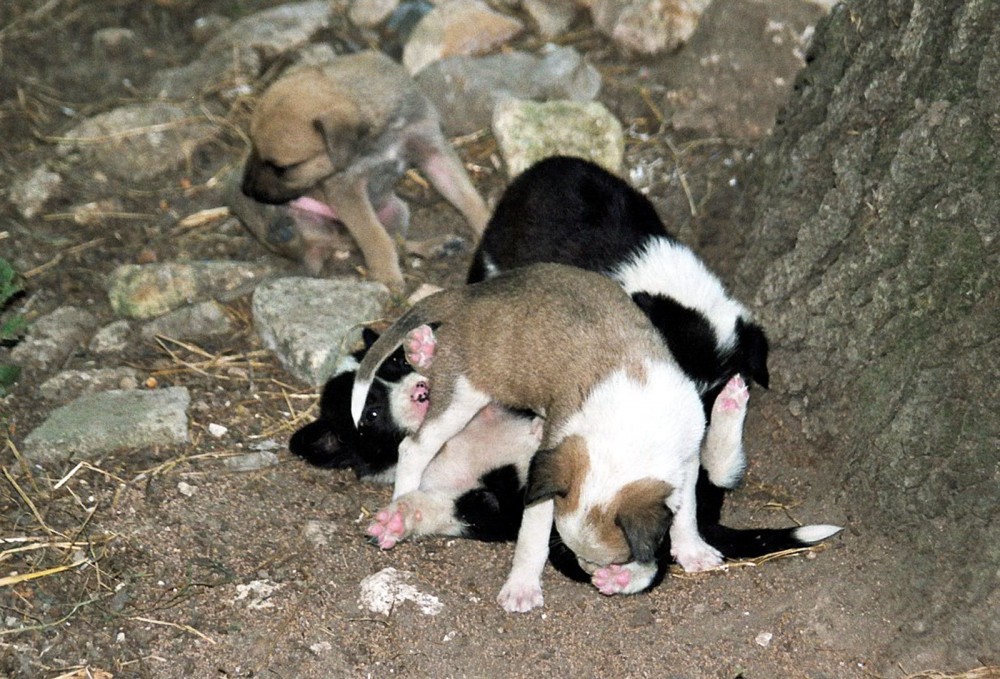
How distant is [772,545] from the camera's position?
4543 mm

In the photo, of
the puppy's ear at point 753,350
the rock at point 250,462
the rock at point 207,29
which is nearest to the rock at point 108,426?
the rock at point 250,462

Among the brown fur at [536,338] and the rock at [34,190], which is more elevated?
the brown fur at [536,338]

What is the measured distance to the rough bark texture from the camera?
4.07 meters

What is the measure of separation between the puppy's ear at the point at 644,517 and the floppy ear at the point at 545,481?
225mm

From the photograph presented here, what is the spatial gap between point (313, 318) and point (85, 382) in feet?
3.65

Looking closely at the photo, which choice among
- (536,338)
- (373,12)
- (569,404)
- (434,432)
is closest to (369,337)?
(434,432)

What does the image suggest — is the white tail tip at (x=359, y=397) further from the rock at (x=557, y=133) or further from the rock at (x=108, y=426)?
the rock at (x=557, y=133)

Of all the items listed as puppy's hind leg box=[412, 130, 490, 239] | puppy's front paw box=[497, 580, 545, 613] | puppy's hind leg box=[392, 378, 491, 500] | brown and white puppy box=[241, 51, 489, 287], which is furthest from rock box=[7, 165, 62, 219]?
puppy's front paw box=[497, 580, 545, 613]

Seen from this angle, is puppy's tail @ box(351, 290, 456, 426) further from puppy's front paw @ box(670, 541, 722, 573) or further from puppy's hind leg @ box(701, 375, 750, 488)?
puppy's front paw @ box(670, 541, 722, 573)

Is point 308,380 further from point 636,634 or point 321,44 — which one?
point 321,44

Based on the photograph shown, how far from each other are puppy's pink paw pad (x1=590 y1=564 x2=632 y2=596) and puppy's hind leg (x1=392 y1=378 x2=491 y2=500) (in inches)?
35.1

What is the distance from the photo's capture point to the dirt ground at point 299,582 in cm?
418

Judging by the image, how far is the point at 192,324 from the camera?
6.03 metres

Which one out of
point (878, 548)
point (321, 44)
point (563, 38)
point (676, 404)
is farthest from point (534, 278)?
point (321, 44)
